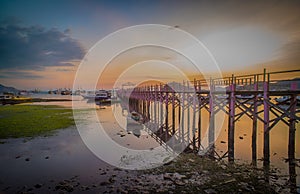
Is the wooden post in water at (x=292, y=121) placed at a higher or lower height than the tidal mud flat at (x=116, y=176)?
higher

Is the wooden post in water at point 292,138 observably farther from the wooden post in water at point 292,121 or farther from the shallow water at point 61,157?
the shallow water at point 61,157

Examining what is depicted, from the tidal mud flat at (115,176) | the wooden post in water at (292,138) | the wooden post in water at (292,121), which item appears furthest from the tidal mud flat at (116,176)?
the wooden post in water at (292,121)

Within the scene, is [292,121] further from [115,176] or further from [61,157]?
[61,157]

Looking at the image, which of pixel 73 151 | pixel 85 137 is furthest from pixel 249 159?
pixel 85 137

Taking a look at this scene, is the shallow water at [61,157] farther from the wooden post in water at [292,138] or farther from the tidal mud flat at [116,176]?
the wooden post in water at [292,138]

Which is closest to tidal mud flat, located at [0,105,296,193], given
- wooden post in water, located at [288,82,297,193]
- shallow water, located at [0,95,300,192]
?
shallow water, located at [0,95,300,192]

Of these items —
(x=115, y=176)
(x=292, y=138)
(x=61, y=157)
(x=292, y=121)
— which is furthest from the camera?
(x=61, y=157)

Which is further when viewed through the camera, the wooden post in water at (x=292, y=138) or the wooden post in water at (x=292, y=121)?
the wooden post in water at (x=292, y=121)

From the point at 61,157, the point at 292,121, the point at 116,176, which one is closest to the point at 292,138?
the point at 292,121

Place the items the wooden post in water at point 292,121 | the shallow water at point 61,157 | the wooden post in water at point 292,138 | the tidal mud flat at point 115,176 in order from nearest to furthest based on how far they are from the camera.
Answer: the tidal mud flat at point 115,176 → the wooden post in water at point 292,138 → the shallow water at point 61,157 → the wooden post in water at point 292,121

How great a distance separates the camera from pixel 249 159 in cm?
1252

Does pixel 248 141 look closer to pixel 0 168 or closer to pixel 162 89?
pixel 162 89

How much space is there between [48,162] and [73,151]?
2.65m

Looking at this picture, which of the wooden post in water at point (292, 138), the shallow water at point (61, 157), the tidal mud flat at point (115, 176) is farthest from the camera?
the shallow water at point (61, 157)
